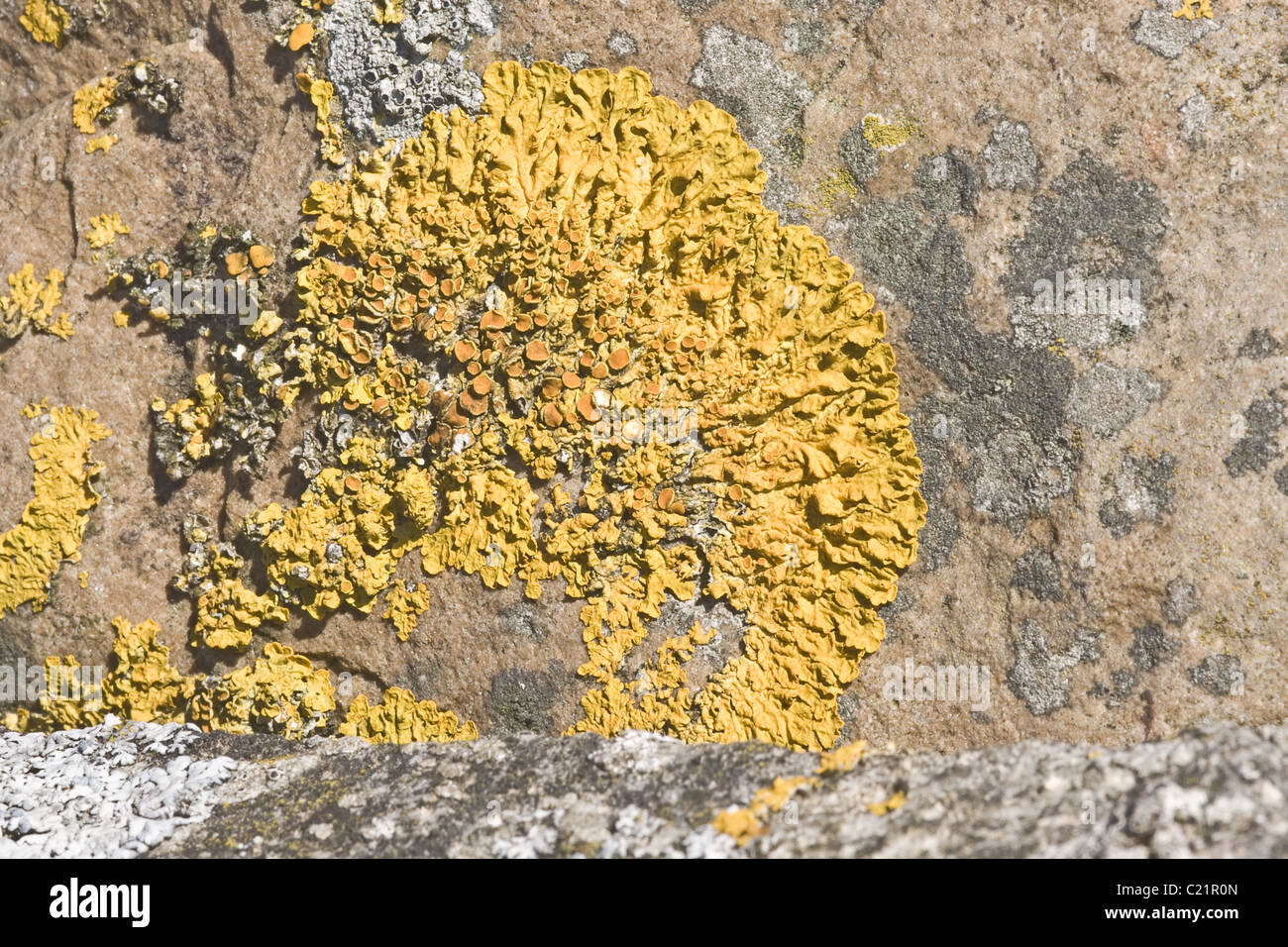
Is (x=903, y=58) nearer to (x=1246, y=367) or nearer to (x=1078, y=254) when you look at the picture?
(x=1078, y=254)

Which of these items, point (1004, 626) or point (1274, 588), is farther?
point (1004, 626)

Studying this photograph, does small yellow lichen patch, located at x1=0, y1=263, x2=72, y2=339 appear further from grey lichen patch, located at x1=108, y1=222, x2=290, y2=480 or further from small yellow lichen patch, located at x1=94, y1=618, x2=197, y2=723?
small yellow lichen patch, located at x1=94, y1=618, x2=197, y2=723

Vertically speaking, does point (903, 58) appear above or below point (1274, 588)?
above

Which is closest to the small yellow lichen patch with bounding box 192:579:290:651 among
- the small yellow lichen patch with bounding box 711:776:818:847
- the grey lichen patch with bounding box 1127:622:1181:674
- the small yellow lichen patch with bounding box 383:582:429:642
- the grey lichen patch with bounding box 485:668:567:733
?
the small yellow lichen patch with bounding box 383:582:429:642

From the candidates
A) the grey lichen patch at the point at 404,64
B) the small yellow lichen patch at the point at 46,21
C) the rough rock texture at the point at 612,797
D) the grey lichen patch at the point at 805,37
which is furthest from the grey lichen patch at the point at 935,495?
the small yellow lichen patch at the point at 46,21

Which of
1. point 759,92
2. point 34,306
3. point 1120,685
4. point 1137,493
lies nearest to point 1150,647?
point 1120,685

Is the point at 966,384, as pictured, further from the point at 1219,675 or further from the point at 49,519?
the point at 49,519

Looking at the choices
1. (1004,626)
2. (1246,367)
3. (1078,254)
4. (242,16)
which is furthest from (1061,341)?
(242,16)
